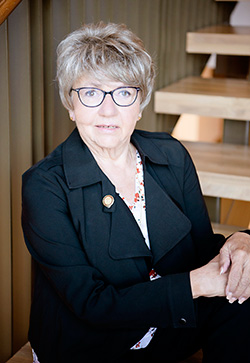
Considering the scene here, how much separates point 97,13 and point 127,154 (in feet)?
2.38

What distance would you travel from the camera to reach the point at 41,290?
1517 mm

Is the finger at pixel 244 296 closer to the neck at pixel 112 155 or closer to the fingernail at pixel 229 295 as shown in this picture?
the fingernail at pixel 229 295

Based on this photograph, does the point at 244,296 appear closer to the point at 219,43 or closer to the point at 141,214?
the point at 141,214

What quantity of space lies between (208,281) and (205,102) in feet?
4.40

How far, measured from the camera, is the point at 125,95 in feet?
4.85

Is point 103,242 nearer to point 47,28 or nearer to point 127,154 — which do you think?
point 127,154

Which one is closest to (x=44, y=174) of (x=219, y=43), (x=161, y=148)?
(x=161, y=148)

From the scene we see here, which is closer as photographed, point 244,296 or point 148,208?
point 244,296

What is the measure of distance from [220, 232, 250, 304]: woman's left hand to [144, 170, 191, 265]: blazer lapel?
0.62 ft

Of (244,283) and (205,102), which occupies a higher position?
(205,102)

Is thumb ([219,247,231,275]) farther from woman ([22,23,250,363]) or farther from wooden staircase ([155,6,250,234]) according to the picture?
wooden staircase ([155,6,250,234])

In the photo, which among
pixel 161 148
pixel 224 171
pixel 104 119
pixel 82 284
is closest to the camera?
pixel 82 284

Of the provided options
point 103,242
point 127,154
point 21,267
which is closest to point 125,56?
point 127,154

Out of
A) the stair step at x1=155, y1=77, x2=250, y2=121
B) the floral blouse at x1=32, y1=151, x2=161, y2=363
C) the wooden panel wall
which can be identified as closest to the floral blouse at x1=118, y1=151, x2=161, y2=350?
the floral blouse at x1=32, y1=151, x2=161, y2=363
